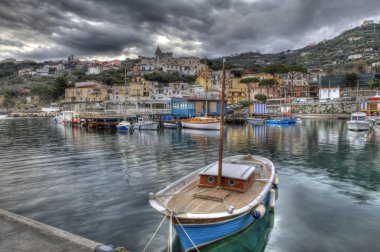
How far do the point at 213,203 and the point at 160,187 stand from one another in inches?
319

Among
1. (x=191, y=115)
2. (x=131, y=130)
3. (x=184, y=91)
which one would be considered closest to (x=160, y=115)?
(x=191, y=115)

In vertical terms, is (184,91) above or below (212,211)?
above

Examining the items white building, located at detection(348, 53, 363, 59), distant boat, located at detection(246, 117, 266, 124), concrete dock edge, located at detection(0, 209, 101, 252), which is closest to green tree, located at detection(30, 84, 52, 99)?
distant boat, located at detection(246, 117, 266, 124)

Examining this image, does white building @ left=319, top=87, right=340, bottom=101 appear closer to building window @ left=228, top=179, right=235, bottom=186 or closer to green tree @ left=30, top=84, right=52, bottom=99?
building window @ left=228, top=179, right=235, bottom=186

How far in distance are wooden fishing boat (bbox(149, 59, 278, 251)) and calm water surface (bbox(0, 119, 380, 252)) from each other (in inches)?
36.5

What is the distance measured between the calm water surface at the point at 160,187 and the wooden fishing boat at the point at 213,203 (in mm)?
928

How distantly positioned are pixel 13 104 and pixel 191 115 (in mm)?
144316

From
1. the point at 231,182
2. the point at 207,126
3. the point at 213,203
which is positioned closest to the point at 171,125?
the point at 207,126

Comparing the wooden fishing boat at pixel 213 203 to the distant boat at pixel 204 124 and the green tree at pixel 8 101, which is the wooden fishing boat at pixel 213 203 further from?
the green tree at pixel 8 101

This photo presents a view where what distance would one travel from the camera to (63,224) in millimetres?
11938

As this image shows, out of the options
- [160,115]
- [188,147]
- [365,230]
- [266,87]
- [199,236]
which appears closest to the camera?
[199,236]

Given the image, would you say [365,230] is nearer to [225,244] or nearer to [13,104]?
[225,244]

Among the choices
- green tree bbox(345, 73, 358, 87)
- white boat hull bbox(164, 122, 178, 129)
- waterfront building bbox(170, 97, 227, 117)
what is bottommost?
white boat hull bbox(164, 122, 178, 129)

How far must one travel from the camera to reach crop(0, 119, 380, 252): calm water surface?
425 inches
